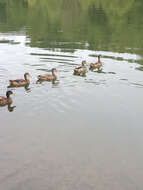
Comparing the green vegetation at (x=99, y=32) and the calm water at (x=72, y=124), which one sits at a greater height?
the green vegetation at (x=99, y=32)

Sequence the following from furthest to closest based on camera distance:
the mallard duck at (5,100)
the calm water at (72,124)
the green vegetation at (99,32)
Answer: the green vegetation at (99,32)
the mallard duck at (5,100)
the calm water at (72,124)

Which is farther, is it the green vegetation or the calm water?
the green vegetation

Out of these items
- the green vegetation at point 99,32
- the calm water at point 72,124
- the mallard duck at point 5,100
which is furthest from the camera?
the green vegetation at point 99,32

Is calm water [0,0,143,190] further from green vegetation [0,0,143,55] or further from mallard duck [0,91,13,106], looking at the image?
green vegetation [0,0,143,55]

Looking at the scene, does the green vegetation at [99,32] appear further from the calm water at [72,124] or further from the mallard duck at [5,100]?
the mallard duck at [5,100]

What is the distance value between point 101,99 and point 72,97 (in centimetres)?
160

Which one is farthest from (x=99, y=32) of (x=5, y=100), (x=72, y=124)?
(x=72, y=124)

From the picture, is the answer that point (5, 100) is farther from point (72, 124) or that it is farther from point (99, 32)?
point (99, 32)

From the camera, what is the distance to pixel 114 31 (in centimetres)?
3959

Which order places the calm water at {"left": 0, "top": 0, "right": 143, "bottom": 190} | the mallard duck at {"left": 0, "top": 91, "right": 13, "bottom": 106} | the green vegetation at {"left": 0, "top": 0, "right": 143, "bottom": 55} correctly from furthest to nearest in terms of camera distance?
the green vegetation at {"left": 0, "top": 0, "right": 143, "bottom": 55} < the mallard duck at {"left": 0, "top": 91, "right": 13, "bottom": 106} < the calm water at {"left": 0, "top": 0, "right": 143, "bottom": 190}

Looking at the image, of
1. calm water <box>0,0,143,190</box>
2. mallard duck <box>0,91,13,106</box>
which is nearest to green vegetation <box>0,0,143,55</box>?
calm water <box>0,0,143,190</box>

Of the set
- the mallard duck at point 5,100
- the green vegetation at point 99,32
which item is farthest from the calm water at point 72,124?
the green vegetation at point 99,32

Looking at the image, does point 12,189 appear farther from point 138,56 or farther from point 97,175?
point 138,56

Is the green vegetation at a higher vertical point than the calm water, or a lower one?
higher
